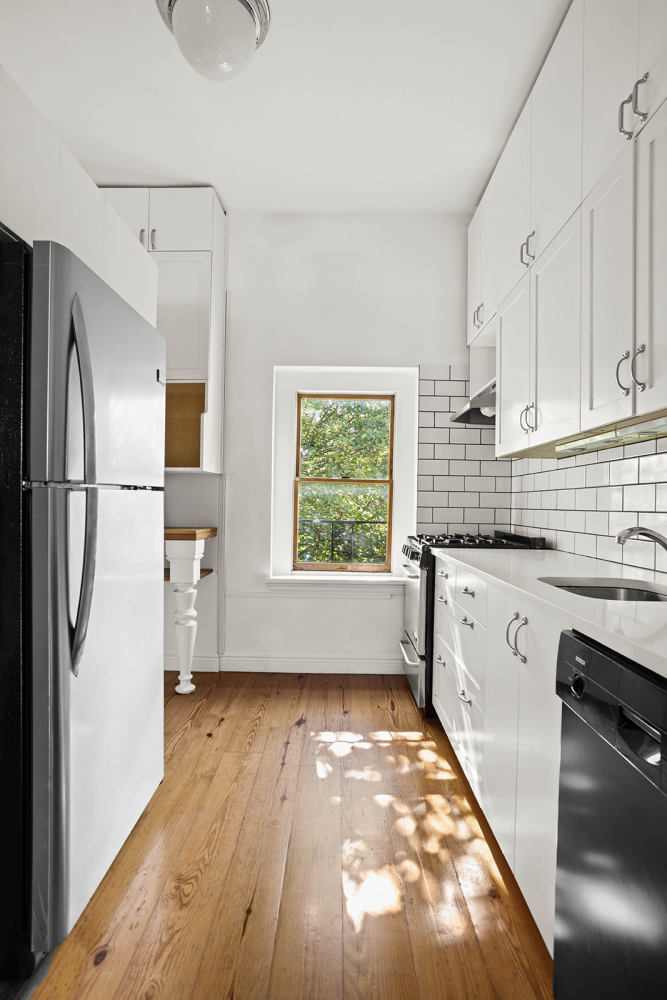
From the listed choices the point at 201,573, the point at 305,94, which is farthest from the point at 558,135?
the point at 201,573

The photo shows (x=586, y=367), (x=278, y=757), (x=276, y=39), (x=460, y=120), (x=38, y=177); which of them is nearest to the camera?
(x=38, y=177)

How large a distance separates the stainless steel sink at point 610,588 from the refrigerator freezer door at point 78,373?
1261mm

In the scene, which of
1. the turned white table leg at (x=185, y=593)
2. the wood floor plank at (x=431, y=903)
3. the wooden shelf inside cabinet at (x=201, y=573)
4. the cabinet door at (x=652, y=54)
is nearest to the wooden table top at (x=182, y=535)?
the turned white table leg at (x=185, y=593)

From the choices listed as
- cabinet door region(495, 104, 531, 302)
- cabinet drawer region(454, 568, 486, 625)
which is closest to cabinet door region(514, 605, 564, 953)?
cabinet drawer region(454, 568, 486, 625)

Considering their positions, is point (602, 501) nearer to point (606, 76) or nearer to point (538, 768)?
point (538, 768)

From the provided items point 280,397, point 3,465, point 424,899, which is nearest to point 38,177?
point 3,465

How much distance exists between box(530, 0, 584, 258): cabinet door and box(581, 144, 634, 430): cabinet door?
215 mm

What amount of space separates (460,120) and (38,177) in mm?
1989

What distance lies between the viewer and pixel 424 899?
1.60 m

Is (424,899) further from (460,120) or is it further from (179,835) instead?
(460,120)

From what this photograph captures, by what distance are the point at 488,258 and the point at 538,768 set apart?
2.50 m

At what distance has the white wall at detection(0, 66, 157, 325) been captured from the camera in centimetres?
132

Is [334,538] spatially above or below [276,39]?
below

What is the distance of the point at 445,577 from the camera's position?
8.62 ft
